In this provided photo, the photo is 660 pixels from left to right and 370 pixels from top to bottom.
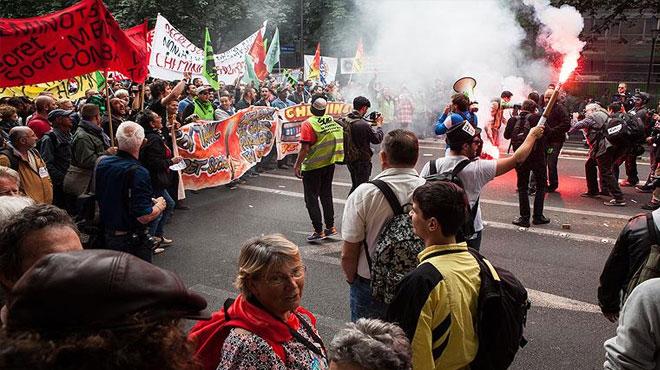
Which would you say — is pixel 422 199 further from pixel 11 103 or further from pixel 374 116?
pixel 11 103

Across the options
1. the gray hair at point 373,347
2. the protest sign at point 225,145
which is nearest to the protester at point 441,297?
the gray hair at point 373,347

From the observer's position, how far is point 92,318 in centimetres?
104

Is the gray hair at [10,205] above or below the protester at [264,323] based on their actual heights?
above

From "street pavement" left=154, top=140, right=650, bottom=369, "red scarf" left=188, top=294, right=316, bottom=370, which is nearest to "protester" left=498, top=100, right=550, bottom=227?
"street pavement" left=154, top=140, right=650, bottom=369

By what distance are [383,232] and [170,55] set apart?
8254 millimetres

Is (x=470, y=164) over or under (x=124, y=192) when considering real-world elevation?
over

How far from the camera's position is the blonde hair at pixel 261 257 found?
7.41ft

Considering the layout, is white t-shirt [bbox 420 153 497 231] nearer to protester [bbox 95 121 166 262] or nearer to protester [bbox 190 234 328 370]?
protester [bbox 190 234 328 370]

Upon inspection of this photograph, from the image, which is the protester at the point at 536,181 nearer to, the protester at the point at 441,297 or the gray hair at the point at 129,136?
the gray hair at the point at 129,136

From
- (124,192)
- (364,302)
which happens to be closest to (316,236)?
(124,192)

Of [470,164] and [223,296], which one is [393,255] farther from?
[223,296]

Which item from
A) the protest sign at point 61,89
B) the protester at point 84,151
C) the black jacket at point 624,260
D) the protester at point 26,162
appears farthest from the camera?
the protest sign at point 61,89

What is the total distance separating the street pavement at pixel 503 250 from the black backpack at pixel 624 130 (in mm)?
1045

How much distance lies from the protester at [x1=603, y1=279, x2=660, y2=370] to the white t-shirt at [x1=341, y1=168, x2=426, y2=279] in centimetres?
135
